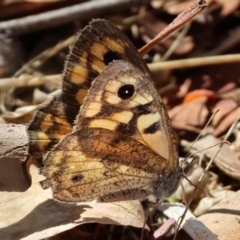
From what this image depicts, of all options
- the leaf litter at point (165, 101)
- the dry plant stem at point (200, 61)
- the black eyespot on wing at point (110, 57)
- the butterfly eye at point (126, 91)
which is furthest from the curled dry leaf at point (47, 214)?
the dry plant stem at point (200, 61)

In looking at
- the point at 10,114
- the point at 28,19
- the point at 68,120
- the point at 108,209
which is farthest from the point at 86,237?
the point at 28,19

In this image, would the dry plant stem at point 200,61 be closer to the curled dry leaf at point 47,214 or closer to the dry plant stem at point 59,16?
the dry plant stem at point 59,16

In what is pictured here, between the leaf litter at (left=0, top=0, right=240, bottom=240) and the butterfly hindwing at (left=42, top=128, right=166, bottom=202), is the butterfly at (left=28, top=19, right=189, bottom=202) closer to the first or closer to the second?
the butterfly hindwing at (left=42, top=128, right=166, bottom=202)

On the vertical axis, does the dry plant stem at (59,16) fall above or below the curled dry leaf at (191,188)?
above

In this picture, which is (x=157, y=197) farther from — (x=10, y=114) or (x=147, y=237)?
(x=10, y=114)

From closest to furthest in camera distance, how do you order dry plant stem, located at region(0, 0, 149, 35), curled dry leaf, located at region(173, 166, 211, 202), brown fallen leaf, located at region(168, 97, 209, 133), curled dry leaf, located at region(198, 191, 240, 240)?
1. curled dry leaf, located at region(198, 191, 240, 240)
2. curled dry leaf, located at region(173, 166, 211, 202)
3. brown fallen leaf, located at region(168, 97, 209, 133)
4. dry plant stem, located at region(0, 0, 149, 35)

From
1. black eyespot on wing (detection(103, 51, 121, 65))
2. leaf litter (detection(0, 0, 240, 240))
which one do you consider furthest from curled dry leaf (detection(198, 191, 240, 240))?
black eyespot on wing (detection(103, 51, 121, 65))

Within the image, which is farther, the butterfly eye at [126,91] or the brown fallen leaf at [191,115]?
the brown fallen leaf at [191,115]

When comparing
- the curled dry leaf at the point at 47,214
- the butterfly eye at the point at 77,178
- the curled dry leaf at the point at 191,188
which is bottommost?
the curled dry leaf at the point at 191,188
